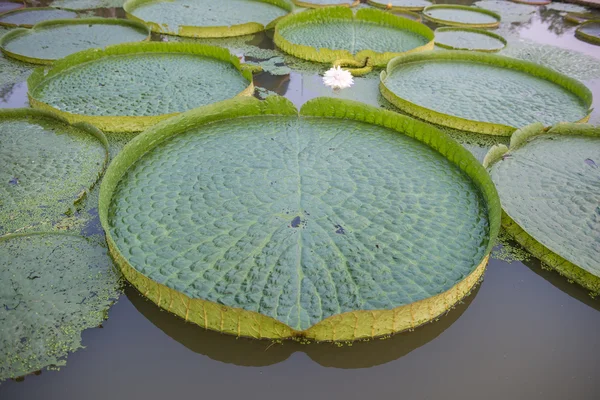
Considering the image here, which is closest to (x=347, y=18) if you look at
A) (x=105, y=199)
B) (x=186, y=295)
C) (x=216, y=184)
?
(x=216, y=184)

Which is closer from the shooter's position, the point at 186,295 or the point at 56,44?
the point at 186,295

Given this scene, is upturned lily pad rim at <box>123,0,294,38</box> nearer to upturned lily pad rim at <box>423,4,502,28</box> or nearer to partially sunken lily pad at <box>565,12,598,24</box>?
upturned lily pad rim at <box>423,4,502,28</box>

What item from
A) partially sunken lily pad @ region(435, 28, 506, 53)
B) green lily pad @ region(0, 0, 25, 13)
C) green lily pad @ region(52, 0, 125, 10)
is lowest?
partially sunken lily pad @ region(435, 28, 506, 53)

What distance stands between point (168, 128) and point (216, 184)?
577 mm

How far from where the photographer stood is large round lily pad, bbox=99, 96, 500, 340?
4.89 feet

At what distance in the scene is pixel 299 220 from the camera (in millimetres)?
1820

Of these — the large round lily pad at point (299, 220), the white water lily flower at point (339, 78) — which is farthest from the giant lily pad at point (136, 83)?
the white water lily flower at point (339, 78)

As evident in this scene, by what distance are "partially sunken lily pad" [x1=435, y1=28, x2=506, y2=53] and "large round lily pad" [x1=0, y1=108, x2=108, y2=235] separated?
3.56 metres

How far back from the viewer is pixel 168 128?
2.37 meters

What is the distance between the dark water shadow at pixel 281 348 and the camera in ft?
4.64

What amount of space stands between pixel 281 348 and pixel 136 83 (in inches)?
96.3

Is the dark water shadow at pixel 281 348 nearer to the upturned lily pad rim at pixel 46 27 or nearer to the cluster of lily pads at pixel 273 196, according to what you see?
the cluster of lily pads at pixel 273 196

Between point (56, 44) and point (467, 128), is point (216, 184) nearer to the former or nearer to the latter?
point (467, 128)

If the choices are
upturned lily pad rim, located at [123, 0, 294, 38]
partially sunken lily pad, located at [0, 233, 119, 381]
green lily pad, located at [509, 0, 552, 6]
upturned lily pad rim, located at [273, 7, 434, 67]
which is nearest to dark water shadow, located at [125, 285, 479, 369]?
partially sunken lily pad, located at [0, 233, 119, 381]
